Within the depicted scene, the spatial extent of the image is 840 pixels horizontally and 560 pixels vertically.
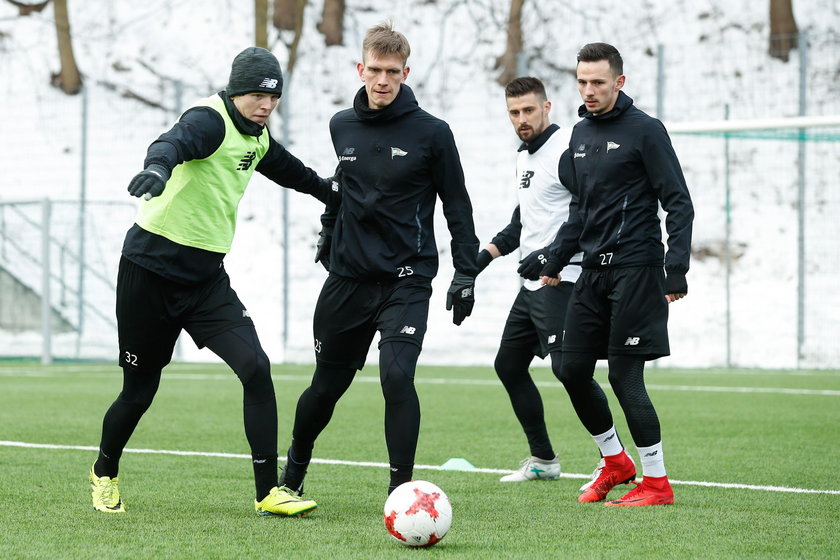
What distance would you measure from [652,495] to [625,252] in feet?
3.41

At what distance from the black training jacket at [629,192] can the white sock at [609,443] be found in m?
0.84

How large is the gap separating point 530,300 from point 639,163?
122 cm

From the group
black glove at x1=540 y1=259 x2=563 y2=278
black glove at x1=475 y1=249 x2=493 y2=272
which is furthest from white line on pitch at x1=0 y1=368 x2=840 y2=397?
black glove at x1=540 y1=259 x2=563 y2=278

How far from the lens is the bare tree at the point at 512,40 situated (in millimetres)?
21562

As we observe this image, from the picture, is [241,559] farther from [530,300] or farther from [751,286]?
[751,286]

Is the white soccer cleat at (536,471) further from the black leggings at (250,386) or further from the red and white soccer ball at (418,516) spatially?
the red and white soccer ball at (418,516)

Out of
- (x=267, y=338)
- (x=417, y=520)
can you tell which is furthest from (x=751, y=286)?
(x=417, y=520)

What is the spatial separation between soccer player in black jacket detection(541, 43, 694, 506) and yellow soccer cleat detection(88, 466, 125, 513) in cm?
199

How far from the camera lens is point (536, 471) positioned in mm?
6273

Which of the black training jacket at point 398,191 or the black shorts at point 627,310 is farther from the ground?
the black training jacket at point 398,191

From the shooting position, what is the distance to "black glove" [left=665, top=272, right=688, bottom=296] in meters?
5.20

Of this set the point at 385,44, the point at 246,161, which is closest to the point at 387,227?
the point at 246,161

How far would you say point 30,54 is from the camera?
25.6 meters

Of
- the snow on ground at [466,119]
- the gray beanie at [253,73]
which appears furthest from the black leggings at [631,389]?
the snow on ground at [466,119]
